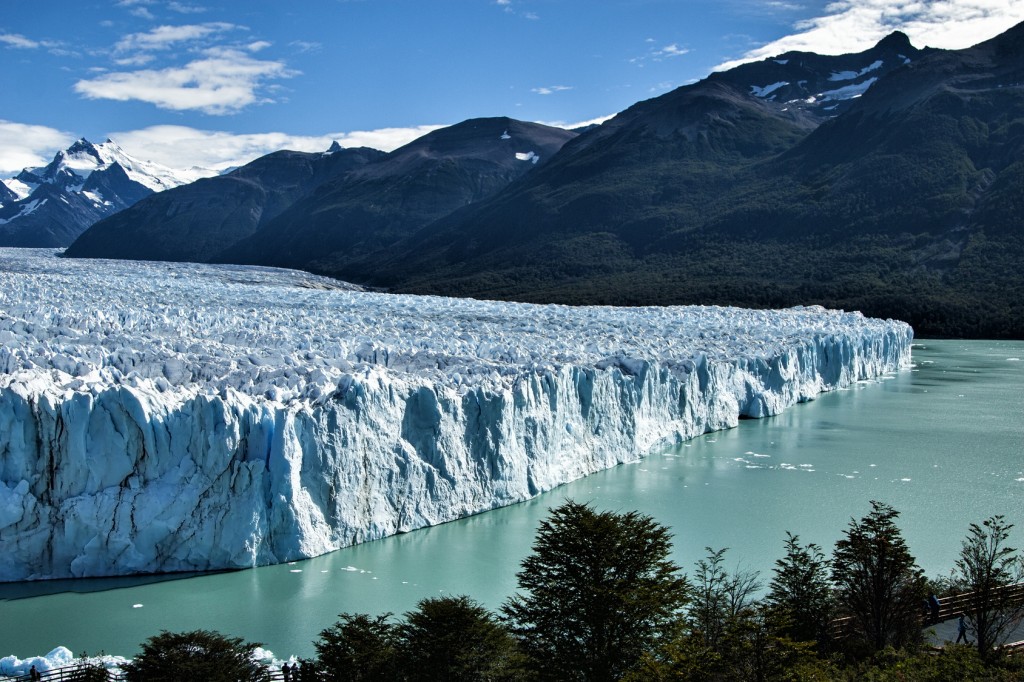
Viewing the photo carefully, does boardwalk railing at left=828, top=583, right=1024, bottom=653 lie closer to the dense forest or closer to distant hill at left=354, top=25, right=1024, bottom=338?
the dense forest

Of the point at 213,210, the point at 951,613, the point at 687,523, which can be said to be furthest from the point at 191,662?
the point at 213,210

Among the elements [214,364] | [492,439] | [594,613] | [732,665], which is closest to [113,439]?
[214,364]

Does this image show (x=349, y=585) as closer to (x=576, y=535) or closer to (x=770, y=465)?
(x=576, y=535)

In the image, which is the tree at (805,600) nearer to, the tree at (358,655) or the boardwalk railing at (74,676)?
the tree at (358,655)

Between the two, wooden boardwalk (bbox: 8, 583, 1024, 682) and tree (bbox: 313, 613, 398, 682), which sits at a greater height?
tree (bbox: 313, 613, 398, 682)

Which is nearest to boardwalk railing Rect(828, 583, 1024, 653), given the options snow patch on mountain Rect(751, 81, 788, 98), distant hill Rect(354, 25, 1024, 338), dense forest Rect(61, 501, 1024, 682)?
dense forest Rect(61, 501, 1024, 682)
